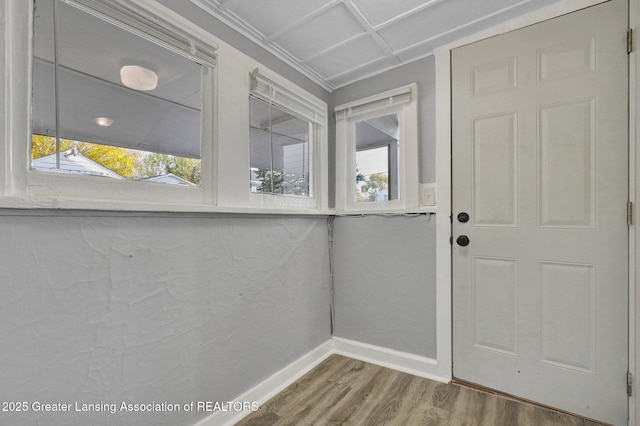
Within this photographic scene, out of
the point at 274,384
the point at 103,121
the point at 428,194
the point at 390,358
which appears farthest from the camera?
the point at 390,358

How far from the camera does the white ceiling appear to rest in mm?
1480

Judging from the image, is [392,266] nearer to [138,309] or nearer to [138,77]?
[138,309]

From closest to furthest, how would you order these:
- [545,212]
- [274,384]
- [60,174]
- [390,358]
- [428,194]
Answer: [60,174]
[545,212]
[274,384]
[428,194]
[390,358]

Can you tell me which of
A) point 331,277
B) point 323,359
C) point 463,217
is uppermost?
point 463,217

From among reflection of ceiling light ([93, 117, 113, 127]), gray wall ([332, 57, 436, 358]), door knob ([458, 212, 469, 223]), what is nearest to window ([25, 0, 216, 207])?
reflection of ceiling light ([93, 117, 113, 127])

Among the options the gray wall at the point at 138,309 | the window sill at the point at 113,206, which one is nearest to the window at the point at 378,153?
the gray wall at the point at 138,309

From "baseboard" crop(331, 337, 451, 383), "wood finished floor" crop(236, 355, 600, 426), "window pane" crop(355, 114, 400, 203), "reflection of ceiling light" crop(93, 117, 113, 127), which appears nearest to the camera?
"reflection of ceiling light" crop(93, 117, 113, 127)

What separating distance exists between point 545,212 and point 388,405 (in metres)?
1.36

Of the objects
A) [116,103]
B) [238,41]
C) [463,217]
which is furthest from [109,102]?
[463,217]

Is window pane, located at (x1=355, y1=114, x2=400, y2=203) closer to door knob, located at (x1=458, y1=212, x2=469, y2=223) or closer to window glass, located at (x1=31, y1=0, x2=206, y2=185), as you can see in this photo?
door knob, located at (x1=458, y1=212, x2=469, y2=223)

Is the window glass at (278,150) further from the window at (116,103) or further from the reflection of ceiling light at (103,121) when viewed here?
the reflection of ceiling light at (103,121)

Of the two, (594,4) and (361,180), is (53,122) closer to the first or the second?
(361,180)

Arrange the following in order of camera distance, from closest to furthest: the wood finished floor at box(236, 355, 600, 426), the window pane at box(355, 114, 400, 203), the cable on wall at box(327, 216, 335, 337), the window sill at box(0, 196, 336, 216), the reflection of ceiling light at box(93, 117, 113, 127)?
1. the window sill at box(0, 196, 336, 216)
2. the reflection of ceiling light at box(93, 117, 113, 127)
3. the wood finished floor at box(236, 355, 600, 426)
4. the window pane at box(355, 114, 400, 203)
5. the cable on wall at box(327, 216, 335, 337)

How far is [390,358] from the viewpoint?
205cm
